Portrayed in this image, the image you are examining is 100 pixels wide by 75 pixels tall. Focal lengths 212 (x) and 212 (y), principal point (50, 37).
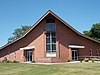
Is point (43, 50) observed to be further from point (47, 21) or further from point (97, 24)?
point (97, 24)

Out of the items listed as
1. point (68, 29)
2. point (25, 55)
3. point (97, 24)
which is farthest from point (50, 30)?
point (97, 24)

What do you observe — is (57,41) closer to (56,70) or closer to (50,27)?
(50,27)

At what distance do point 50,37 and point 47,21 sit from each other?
308cm

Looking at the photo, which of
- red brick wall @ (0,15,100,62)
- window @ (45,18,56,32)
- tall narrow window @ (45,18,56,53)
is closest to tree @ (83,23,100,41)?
red brick wall @ (0,15,100,62)

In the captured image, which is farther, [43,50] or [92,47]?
[92,47]

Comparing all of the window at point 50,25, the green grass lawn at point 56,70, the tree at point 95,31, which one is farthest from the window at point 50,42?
the tree at point 95,31

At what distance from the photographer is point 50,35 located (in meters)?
37.9

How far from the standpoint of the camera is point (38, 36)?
39125 millimetres

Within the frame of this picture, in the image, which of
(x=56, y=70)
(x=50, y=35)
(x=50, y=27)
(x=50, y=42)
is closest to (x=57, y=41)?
(x=50, y=42)

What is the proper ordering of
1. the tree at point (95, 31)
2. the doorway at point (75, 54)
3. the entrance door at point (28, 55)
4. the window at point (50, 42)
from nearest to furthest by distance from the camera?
the window at point (50, 42) < the doorway at point (75, 54) < the entrance door at point (28, 55) < the tree at point (95, 31)

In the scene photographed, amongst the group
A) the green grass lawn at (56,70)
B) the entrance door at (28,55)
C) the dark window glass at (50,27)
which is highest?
the dark window glass at (50,27)

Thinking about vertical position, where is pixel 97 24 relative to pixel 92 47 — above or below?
above

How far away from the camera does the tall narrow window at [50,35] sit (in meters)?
37.8

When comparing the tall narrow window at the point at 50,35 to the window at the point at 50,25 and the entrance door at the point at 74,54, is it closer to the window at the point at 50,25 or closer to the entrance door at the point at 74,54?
the window at the point at 50,25
